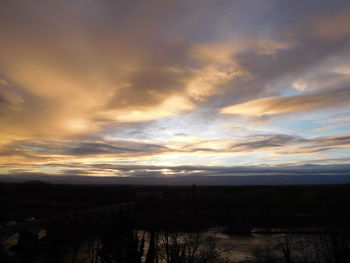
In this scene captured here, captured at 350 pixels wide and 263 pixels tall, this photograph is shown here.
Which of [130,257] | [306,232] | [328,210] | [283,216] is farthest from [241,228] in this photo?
[130,257]

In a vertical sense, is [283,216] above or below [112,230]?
below

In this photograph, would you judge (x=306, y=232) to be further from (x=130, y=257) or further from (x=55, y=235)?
(x=55, y=235)

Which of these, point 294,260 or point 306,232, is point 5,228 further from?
point 306,232

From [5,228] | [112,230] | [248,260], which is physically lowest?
[248,260]

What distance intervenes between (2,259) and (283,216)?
85.0 meters

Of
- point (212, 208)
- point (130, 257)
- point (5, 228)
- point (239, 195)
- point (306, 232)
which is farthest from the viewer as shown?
point (239, 195)

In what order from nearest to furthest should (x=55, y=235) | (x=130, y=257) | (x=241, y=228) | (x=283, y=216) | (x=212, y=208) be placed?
(x=130, y=257), (x=55, y=235), (x=241, y=228), (x=283, y=216), (x=212, y=208)

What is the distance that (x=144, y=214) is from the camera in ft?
359

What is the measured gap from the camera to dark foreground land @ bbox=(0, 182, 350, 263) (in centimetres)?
3556

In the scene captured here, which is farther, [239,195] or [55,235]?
[239,195]

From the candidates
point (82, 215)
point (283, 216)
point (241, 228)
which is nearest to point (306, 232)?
point (241, 228)

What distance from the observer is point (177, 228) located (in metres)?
77.9

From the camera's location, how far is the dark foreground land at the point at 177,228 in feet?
117

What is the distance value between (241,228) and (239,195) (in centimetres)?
6781
